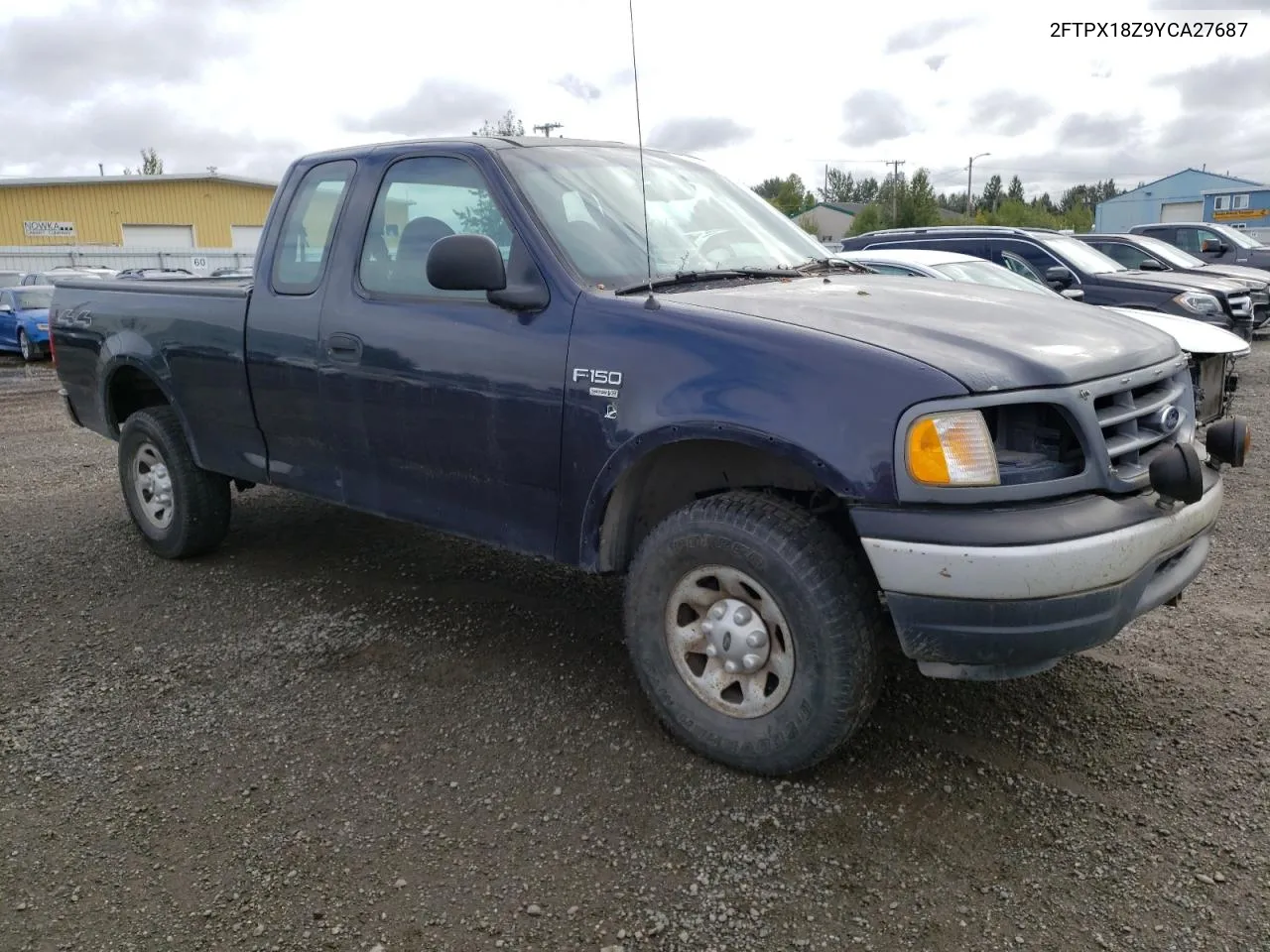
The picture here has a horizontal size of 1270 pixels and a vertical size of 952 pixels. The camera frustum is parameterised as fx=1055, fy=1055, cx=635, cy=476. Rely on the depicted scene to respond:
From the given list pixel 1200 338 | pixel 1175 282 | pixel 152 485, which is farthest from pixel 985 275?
pixel 152 485

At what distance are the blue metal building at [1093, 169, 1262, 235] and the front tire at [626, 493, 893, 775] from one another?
190ft

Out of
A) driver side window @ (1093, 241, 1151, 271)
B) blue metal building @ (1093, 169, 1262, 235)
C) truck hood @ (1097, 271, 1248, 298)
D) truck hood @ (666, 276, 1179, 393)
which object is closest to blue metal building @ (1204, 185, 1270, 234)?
blue metal building @ (1093, 169, 1262, 235)

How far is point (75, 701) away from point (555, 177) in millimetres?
2683

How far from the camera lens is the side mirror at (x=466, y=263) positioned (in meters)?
3.49

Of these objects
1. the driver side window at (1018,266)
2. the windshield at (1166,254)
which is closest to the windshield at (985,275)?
the driver side window at (1018,266)

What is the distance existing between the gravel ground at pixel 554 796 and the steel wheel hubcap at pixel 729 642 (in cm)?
26

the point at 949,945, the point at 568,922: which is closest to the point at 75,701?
the point at 568,922

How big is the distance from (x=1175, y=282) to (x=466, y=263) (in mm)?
10587

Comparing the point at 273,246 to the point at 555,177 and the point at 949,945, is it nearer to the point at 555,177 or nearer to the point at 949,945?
the point at 555,177

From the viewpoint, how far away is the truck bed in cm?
485

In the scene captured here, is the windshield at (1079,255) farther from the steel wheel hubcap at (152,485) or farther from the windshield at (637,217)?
the steel wheel hubcap at (152,485)

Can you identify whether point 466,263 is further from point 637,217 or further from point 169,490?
point 169,490

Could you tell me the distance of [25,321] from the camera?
17.8m

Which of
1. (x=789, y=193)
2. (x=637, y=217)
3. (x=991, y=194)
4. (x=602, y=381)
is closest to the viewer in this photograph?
(x=602, y=381)
